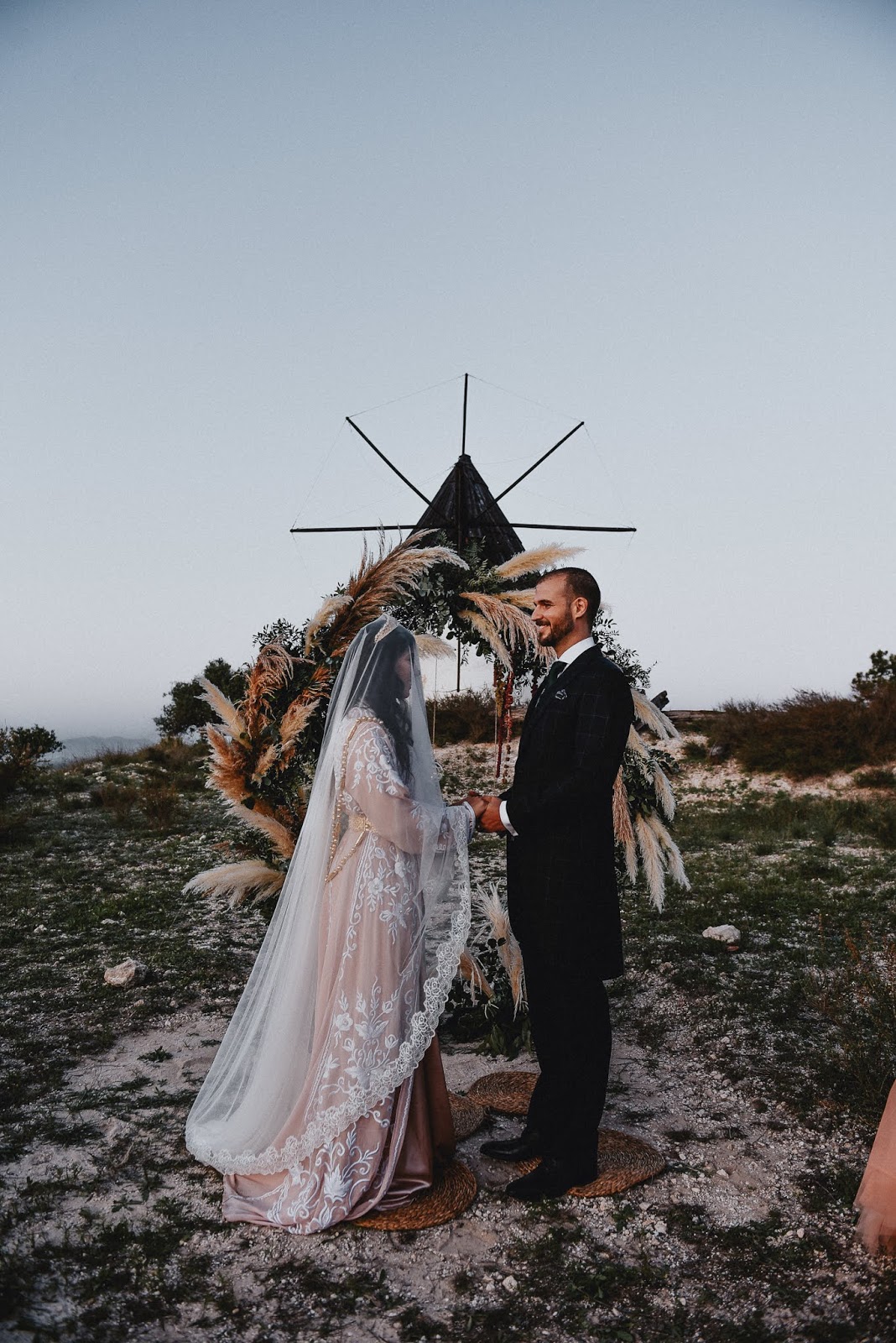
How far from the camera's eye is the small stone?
7.82 m

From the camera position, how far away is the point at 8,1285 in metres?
3.08

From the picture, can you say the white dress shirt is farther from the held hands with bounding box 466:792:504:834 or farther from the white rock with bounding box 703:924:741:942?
the white rock with bounding box 703:924:741:942

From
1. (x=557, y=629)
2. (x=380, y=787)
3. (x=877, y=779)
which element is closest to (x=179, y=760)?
(x=877, y=779)

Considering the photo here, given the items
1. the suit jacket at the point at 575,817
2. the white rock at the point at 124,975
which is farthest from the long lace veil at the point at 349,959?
the white rock at the point at 124,975

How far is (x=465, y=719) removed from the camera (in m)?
24.7

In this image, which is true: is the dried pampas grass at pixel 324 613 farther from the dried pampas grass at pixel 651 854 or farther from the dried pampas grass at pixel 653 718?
the dried pampas grass at pixel 651 854

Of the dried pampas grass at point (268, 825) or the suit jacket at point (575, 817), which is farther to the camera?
the dried pampas grass at point (268, 825)

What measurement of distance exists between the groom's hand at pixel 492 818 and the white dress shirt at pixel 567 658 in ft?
0.08

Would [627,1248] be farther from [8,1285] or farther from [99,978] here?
[99,978]

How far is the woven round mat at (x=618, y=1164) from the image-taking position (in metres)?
3.84

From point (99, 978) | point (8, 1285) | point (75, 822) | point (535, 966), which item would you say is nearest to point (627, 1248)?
point (535, 966)

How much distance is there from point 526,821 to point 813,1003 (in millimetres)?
3181

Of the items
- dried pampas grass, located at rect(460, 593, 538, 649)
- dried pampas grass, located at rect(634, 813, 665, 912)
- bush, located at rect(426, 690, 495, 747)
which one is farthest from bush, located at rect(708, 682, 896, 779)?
dried pampas grass, located at rect(460, 593, 538, 649)

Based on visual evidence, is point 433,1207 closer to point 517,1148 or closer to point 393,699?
point 517,1148
